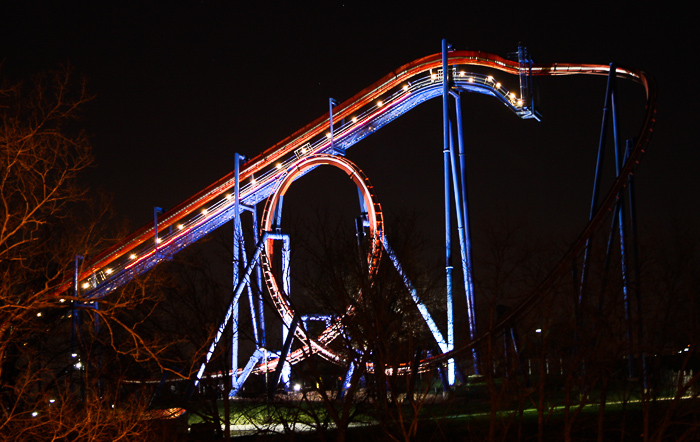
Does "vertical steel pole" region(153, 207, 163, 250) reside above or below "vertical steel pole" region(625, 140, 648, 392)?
above

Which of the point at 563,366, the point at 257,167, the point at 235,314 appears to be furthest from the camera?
the point at 257,167

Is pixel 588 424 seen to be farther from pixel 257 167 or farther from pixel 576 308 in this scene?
pixel 257 167

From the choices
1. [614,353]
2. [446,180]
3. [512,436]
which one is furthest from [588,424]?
[446,180]

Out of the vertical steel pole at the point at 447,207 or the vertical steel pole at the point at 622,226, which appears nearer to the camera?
the vertical steel pole at the point at 622,226

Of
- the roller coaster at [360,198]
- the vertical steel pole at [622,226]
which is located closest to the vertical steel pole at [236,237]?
the roller coaster at [360,198]

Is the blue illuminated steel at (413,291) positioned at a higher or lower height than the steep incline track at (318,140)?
lower

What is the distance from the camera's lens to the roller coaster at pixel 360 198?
16719mm

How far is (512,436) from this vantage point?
14.5 metres

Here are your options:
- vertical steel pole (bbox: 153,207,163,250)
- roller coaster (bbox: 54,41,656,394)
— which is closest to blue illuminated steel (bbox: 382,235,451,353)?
roller coaster (bbox: 54,41,656,394)

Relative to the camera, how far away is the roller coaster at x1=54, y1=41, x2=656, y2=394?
1672cm

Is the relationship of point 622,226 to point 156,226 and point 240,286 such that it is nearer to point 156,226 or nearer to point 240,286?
point 240,286

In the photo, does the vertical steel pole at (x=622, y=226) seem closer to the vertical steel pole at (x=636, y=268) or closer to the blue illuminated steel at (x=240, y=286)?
the vertical steel pole at (x=636, y=268)

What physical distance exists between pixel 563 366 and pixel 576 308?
4.24ft

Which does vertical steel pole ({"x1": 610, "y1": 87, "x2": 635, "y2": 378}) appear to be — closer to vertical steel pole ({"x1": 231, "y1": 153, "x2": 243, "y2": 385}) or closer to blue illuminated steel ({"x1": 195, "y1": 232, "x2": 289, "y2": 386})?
blue illuminated steel ({"x1": 195, "y1": 232, "x2": 289, "y2": 386})
